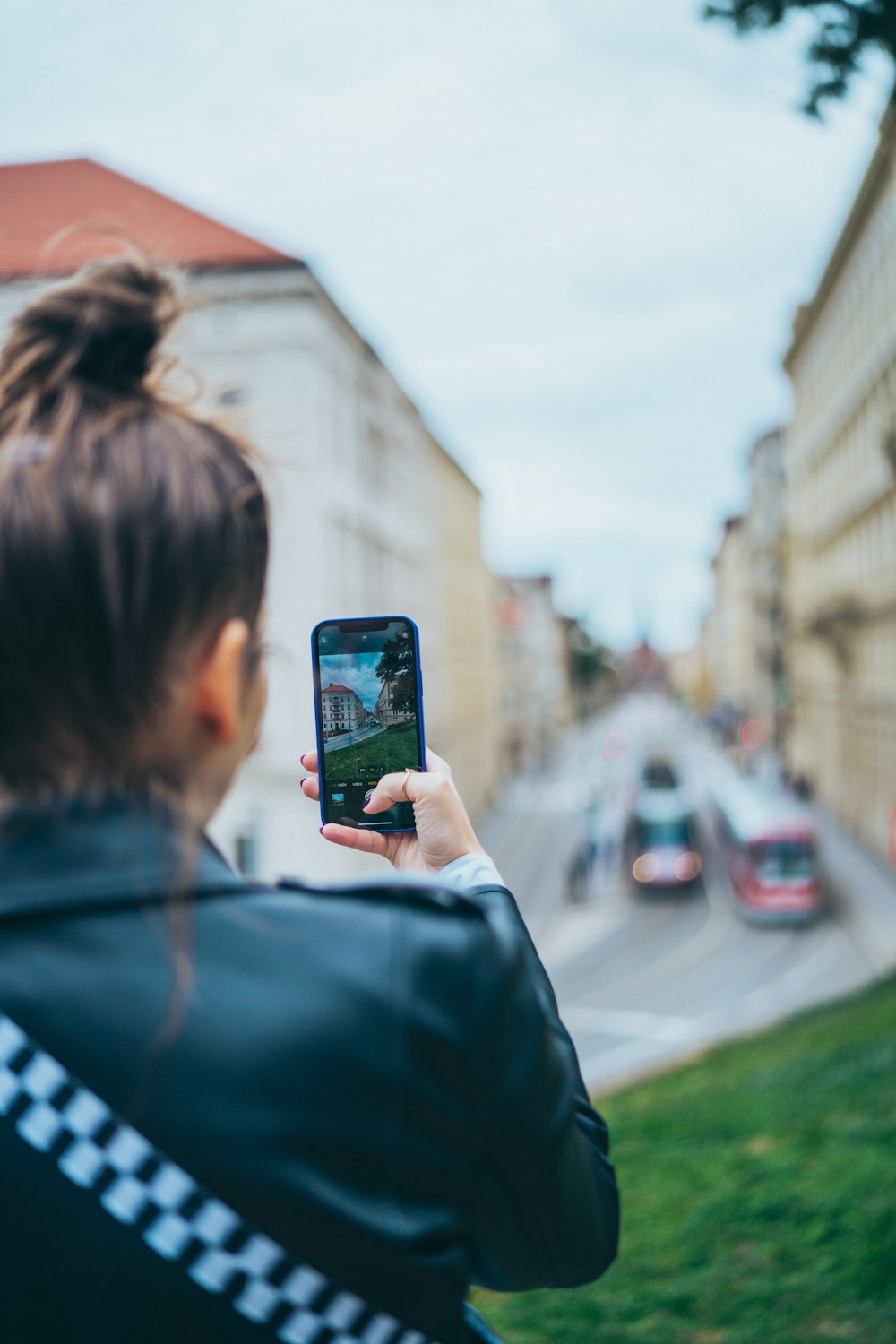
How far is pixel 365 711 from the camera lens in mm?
1449

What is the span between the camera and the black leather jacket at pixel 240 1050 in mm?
972

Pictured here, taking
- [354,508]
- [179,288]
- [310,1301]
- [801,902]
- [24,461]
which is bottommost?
[801,902]

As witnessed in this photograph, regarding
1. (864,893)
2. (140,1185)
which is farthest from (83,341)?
(864,893)

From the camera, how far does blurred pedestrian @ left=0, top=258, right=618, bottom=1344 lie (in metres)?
0.97

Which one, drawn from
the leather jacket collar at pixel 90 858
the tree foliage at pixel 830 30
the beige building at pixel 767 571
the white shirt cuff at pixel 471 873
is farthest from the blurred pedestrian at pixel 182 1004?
the beige building at pixel 767 571

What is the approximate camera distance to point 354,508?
13031 millimetres

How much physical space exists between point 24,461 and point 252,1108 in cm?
56

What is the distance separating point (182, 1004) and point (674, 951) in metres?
23.6

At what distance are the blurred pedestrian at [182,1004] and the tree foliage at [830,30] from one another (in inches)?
274

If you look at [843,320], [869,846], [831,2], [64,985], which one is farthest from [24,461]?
[843,320]

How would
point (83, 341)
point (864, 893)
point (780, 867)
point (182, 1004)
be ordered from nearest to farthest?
point (182, 1004) → point (83, 341) → point (780, 867) → point (864, 893)

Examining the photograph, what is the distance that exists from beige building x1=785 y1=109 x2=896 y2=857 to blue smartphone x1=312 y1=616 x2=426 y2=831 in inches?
889

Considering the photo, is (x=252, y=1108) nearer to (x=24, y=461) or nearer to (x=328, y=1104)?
(x=328, y=1104)

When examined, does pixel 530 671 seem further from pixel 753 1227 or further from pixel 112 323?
pixel 112 323
